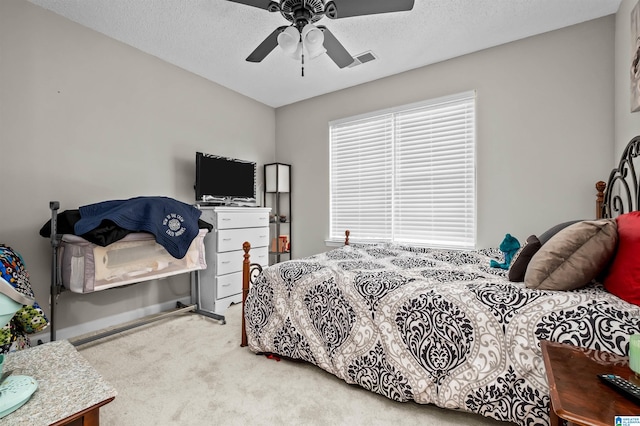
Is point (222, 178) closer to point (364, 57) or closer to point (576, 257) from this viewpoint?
point (364, 57)

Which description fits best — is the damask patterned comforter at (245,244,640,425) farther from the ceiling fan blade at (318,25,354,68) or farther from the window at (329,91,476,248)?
the ceiling fan blade at (318,25,354,68)

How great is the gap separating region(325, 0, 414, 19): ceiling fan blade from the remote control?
6.40ft

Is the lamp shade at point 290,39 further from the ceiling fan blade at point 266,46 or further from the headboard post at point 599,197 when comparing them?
the headboard post at point 599,197

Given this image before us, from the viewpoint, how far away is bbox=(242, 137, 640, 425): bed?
127 cm

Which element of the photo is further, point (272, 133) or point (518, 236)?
point (272, 133)

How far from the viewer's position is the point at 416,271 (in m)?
2.00

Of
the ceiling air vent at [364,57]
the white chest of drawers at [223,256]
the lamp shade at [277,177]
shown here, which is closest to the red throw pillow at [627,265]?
the ceiling air vent at [364,57]

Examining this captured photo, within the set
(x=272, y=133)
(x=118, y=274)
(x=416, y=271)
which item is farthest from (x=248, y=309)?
(x=272, y=133)

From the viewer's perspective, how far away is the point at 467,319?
4.70ft

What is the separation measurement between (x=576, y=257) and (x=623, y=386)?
2.66ft

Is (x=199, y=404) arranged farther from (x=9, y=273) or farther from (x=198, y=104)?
(x=198, y=104)

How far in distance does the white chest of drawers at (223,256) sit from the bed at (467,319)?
1298 mm

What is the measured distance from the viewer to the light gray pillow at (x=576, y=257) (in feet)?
4.53

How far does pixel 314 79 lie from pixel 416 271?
2779 millimetres
